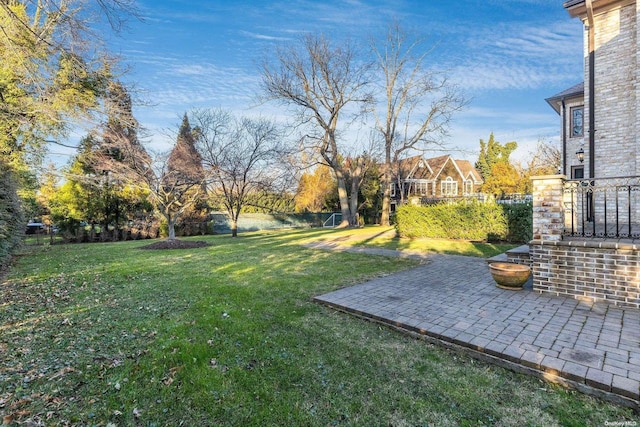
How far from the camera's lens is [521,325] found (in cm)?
359

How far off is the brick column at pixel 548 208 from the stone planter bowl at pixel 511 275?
0.58m

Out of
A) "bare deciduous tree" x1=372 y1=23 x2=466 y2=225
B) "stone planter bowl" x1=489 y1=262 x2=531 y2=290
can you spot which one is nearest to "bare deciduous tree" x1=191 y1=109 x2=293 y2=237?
"bare deciduous tree" x1=372 y1=23 x2=466 y2=225

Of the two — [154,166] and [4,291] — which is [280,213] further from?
[4,291]

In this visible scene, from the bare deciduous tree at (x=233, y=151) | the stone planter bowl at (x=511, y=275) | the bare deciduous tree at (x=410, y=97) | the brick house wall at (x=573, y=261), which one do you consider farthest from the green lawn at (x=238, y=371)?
the bare deciduous tree at (x=410, y=97)

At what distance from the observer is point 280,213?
24344 mm

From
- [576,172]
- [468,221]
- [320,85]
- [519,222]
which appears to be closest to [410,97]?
[320,85]

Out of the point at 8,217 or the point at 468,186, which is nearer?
the point at 8,217

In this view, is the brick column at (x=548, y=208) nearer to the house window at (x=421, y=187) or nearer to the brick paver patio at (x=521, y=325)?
the brick paver patio at (x=521, y=325)

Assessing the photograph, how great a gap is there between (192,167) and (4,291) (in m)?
8.92

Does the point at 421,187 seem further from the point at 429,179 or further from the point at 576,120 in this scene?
the point at 576,120

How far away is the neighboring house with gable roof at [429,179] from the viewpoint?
103ft

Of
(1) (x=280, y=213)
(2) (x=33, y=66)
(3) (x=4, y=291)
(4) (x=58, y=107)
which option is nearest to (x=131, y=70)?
(4) (x=58, y=107)

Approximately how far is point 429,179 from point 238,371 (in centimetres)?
3310

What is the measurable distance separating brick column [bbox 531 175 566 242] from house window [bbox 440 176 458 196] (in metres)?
30.7
